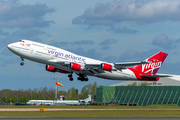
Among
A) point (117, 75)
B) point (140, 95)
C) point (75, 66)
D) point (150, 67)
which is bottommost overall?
point (140, 95)

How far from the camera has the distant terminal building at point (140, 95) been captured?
357 feet

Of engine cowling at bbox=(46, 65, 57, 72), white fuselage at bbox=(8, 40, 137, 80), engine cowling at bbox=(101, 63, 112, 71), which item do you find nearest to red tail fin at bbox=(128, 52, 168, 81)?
white fuselage at bbox=(8, 40, 137, 80)

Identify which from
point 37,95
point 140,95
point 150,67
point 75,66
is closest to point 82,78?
point 75,66

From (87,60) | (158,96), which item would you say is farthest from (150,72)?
(158,96)

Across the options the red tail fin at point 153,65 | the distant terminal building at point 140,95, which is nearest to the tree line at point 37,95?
the distant terminal building at point 140,95

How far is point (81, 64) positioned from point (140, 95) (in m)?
58.5

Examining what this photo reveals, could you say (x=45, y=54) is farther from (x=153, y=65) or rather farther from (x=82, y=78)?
(x=153, y=65)

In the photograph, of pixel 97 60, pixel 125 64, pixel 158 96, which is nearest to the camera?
pixel 125 64

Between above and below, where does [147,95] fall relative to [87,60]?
below

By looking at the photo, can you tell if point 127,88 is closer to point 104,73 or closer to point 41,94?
point 104,73

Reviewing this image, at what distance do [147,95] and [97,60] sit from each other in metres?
54.4

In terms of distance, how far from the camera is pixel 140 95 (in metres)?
112

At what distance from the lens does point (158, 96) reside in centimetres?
11044

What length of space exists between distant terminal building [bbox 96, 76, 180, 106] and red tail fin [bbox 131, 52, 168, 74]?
1656 inches
